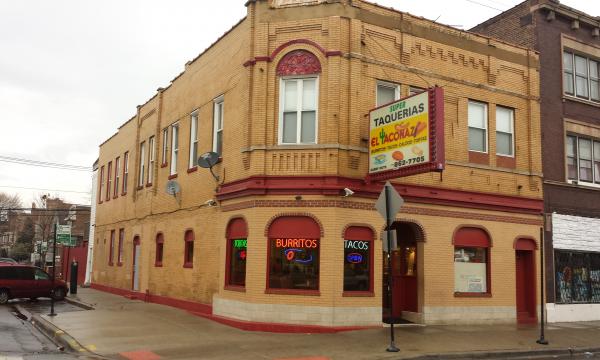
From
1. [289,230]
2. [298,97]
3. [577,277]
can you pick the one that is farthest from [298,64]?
[577,277]

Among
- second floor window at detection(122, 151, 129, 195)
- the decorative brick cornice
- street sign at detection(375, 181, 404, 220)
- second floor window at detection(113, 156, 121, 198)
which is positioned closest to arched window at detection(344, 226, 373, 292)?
the decorative brick cornice

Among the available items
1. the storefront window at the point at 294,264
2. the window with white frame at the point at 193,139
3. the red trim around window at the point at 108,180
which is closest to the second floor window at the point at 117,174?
the red trim around window at the point at 108,180

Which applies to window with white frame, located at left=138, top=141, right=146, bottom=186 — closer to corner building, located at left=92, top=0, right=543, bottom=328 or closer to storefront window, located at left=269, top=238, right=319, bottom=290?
corner building, located at left=92, top=0, right=543, bottom=328

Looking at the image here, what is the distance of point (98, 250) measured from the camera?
31.6 m

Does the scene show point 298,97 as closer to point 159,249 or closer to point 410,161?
point 410,161

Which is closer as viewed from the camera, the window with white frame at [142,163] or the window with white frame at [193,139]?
the window with white frame at [193,139]

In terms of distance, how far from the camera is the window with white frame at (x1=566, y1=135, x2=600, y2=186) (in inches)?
773

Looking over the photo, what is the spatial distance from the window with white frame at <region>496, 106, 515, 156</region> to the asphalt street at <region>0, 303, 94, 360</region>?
43.9ft

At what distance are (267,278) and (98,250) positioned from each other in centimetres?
1976

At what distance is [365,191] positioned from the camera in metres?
15.0

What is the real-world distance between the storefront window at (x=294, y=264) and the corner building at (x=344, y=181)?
4cm

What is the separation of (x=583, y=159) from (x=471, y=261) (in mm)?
6440

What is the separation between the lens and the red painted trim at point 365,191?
579 inches

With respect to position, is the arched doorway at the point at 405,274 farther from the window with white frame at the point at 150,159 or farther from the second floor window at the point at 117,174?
the second floor window at the point at 117,174
